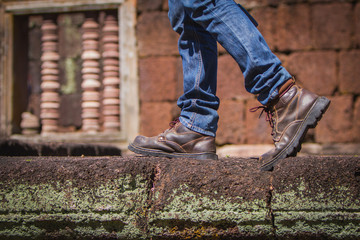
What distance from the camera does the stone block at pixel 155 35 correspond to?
542cm

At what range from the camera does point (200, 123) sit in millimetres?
2121

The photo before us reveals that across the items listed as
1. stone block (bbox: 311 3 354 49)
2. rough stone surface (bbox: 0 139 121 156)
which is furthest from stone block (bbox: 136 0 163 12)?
rough stone surface (bbox: 0 139 121 156)

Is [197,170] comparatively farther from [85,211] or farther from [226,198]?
[85,211]

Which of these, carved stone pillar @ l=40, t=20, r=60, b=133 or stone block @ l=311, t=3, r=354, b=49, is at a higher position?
stone block @ l=311, t=3, r=354, b=49

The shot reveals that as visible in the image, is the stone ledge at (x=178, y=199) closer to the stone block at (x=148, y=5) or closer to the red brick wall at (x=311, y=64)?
the red brick wall at (x=311, y=64)

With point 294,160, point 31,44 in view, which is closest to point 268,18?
point 31,44

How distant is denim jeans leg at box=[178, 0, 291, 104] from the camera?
6.14ft

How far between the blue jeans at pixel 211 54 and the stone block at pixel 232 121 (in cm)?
313

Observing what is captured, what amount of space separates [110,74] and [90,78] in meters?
0.30

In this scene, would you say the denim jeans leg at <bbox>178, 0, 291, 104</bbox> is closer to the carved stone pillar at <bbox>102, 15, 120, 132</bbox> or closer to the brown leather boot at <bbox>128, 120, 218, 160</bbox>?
the brown leather boot at <bbox>128, 120, 218, 160</bbox>

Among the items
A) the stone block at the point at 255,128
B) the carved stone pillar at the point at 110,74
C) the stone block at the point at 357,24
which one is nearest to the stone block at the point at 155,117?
the carved stone pillar at the point at 110,74

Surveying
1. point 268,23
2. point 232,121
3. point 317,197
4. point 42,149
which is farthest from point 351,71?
point 317,197

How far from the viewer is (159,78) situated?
5441mm

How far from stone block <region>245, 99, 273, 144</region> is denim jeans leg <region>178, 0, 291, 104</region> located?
336 cm
